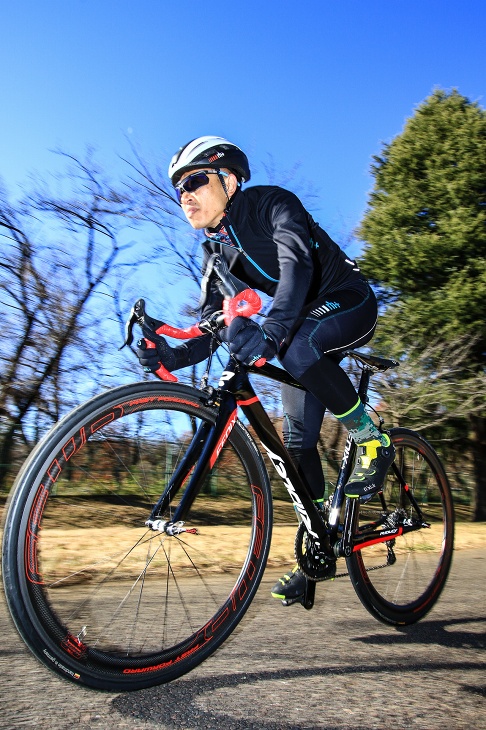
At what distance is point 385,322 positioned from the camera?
18.3 metres

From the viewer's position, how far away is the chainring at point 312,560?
291cm

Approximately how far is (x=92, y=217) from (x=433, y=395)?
10.4 m

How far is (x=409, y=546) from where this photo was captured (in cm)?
390

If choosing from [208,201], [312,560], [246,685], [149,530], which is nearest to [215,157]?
[208,201]

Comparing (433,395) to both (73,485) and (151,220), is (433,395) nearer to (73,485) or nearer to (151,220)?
(151,220)

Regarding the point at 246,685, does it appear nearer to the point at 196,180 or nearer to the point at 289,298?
the point at 289,298

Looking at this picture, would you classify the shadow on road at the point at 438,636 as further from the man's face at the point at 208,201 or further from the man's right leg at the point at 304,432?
the man's face at the point at 208,201

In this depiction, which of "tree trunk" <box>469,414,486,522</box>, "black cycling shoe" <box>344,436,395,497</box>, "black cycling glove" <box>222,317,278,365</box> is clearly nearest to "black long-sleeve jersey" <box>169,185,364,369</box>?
"black cycling glove" <box>222,317,278,365</box>

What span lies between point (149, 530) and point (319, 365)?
3.43 feet

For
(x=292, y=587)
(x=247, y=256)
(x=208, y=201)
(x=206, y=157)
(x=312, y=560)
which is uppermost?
(x=206, y=157)

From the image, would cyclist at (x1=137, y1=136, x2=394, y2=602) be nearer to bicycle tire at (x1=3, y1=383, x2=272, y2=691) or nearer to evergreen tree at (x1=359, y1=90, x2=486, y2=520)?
bicycle tire at (x1=3, y1=383, x2=272, y2=691)

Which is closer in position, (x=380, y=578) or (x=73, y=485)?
(x=73, y=485)

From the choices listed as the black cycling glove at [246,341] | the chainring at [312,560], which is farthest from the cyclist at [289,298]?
the chainring at [312,560]

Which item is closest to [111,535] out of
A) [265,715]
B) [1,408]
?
[265,715]
